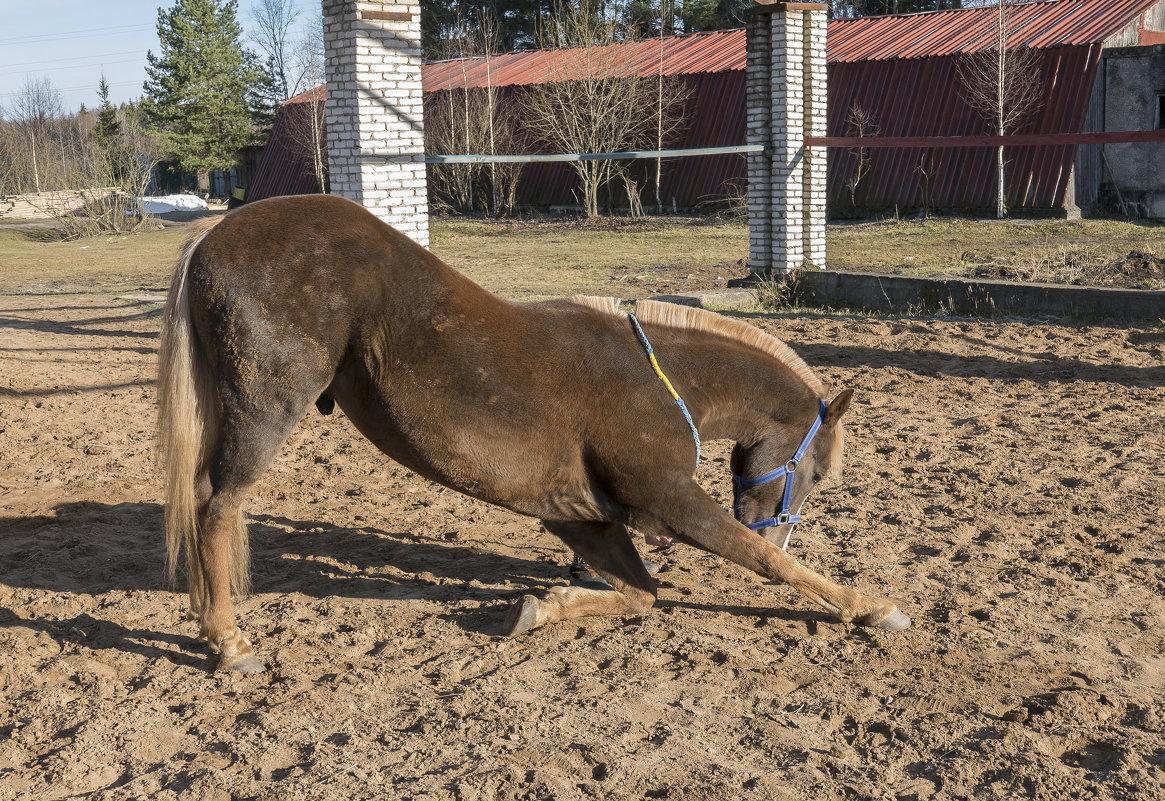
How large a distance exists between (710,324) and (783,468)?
61 centimetres

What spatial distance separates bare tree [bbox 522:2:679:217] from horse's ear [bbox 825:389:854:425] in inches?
951

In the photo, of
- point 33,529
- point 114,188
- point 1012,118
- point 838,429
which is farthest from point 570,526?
point 114,188

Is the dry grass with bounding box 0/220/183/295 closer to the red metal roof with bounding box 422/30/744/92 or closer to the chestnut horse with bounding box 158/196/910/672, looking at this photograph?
the red metal roof with bounding box 422/30/744/92

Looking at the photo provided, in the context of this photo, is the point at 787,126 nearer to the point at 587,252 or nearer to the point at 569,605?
the point at 587,252

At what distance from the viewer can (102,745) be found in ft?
10.1

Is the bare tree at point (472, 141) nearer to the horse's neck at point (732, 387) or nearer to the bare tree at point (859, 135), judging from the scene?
the bare tree at point (859, 135)

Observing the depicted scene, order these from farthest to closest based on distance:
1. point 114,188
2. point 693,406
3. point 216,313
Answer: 1. point 114,188
2. point 693,406
3. point 216,313

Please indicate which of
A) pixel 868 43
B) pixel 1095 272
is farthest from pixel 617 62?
pixel 1095 272

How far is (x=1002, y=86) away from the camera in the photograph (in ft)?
71.9

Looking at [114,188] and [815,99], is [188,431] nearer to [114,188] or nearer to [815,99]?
[815,99]

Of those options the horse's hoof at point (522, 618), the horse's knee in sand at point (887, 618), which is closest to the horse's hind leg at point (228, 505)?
the horse's hoof at point (522, 618)

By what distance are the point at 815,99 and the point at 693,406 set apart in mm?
9835

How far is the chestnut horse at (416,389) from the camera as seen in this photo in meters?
3.54

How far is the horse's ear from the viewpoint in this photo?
380cm
